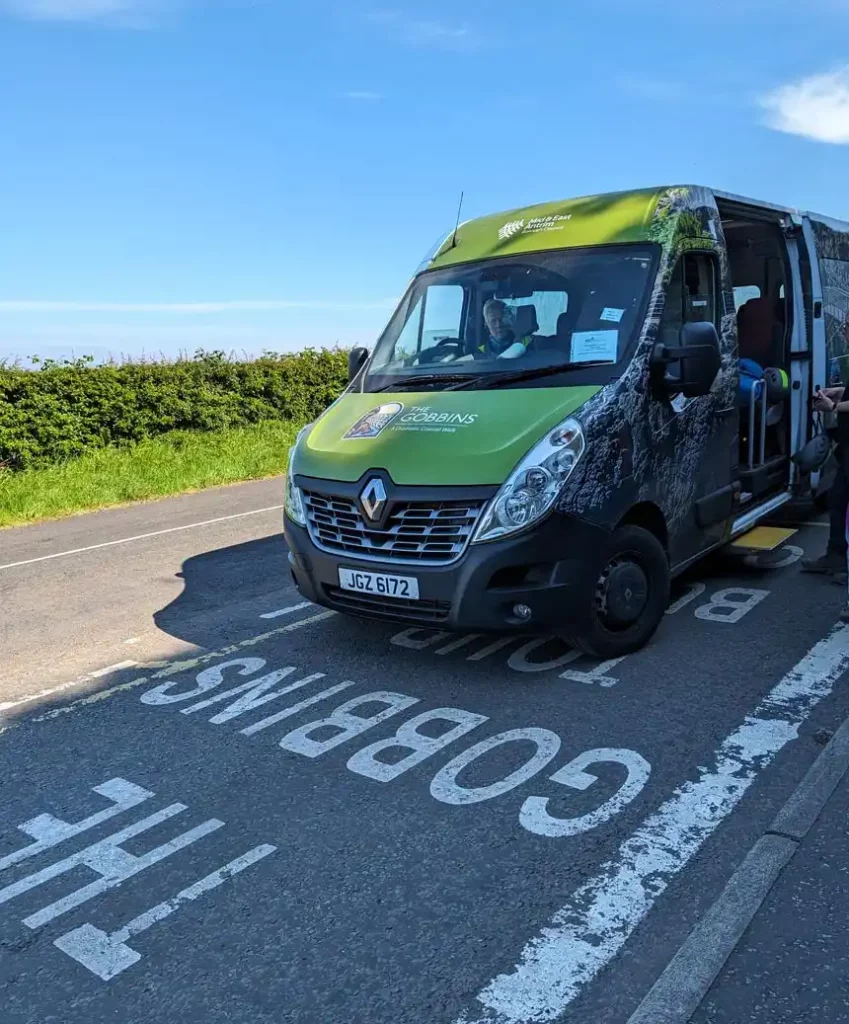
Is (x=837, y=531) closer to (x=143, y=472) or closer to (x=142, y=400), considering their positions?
(x=143, y=472)

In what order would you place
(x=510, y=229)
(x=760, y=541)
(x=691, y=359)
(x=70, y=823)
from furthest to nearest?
(x=760, y=541)
(x=510, y=229)
(x=691, y=359)
(x=70, y=823)

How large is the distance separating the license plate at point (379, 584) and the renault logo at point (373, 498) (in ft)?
0.99

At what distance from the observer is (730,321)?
5750 millimetres

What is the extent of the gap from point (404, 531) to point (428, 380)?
1.15 meters

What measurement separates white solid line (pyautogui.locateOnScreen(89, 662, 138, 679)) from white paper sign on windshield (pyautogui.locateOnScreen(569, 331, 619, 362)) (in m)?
3.13

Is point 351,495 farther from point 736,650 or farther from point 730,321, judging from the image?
point 730,321

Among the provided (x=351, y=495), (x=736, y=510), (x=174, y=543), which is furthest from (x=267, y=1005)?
(x=174, y=543)

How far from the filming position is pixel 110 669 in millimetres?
5285

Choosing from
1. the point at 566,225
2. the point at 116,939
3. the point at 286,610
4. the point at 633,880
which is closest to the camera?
the point at 116,939

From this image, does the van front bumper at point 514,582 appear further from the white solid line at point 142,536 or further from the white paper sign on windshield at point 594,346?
the white solid line at point 142,536

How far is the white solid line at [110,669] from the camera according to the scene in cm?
519

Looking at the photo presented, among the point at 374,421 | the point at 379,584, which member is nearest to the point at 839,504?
the point at 374,421

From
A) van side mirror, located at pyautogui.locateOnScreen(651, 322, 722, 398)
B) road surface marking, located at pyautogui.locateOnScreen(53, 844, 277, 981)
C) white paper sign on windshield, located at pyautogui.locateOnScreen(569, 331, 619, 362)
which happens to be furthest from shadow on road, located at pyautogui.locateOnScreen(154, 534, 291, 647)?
van side mirror, located at pyautogui.locateOnScreen(651, 322, 722, 398)

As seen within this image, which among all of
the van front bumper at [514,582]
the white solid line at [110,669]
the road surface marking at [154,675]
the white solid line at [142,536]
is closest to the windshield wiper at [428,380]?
the van front bumper at [514,582]
